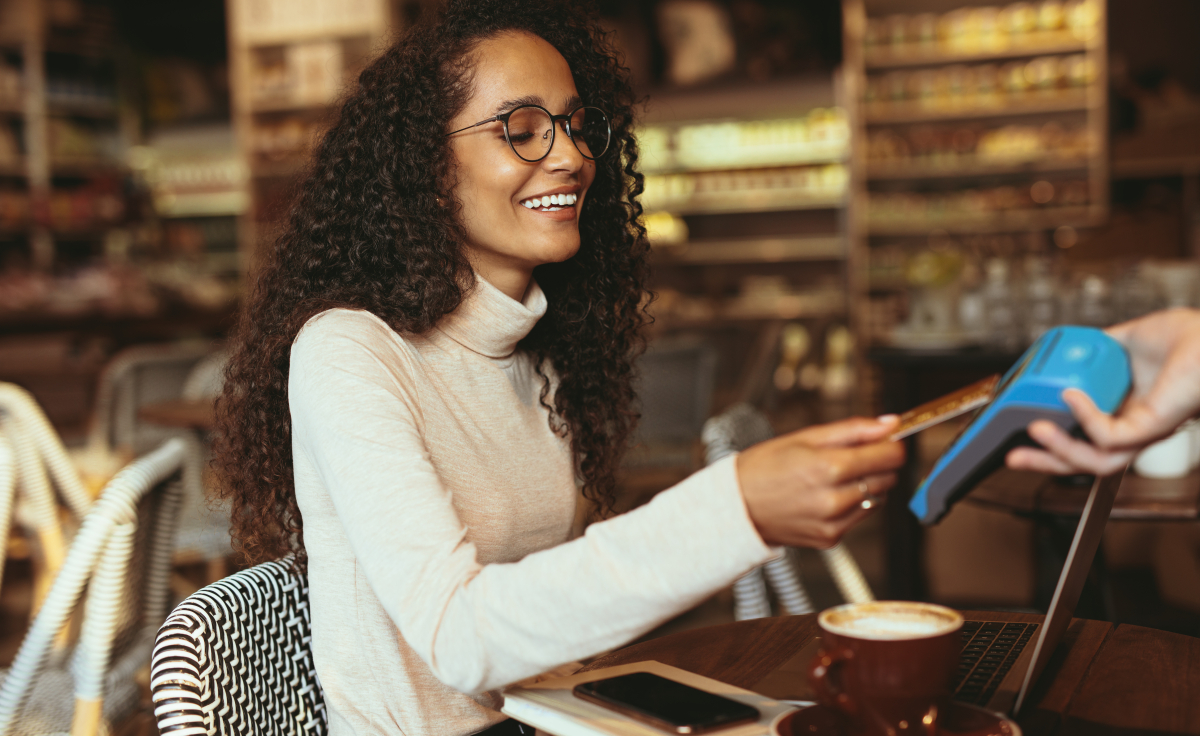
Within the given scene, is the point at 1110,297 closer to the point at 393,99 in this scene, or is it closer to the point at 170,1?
the point at 393,99

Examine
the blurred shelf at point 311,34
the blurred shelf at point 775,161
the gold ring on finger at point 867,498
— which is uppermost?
the blurred shelf at point 311,34

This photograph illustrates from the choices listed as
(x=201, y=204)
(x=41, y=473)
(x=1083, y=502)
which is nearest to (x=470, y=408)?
(x=1083, y=502)

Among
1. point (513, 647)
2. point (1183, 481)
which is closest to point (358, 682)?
point (513, 647)

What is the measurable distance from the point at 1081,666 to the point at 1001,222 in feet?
18.7

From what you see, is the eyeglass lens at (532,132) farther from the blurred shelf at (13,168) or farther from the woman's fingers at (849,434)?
the blurred shelf at (13,168)

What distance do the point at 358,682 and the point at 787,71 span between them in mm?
5967

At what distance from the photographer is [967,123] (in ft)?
21.2

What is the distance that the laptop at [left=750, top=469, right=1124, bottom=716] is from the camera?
0.86m

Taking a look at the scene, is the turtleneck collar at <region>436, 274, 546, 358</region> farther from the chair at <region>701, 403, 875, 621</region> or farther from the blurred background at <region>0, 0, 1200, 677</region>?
the blurred background at <region>0, 0, 1200, 677</region>

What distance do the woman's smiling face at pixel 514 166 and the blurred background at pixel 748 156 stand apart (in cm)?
333

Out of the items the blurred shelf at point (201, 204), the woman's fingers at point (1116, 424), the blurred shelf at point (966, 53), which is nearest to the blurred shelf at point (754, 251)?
the blurred shelf at point (966, 53)

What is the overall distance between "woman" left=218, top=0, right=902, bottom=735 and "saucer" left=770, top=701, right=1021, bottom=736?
0.12 meters

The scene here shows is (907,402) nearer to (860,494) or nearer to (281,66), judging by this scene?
(860,494)

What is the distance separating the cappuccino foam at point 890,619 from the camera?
749mm
